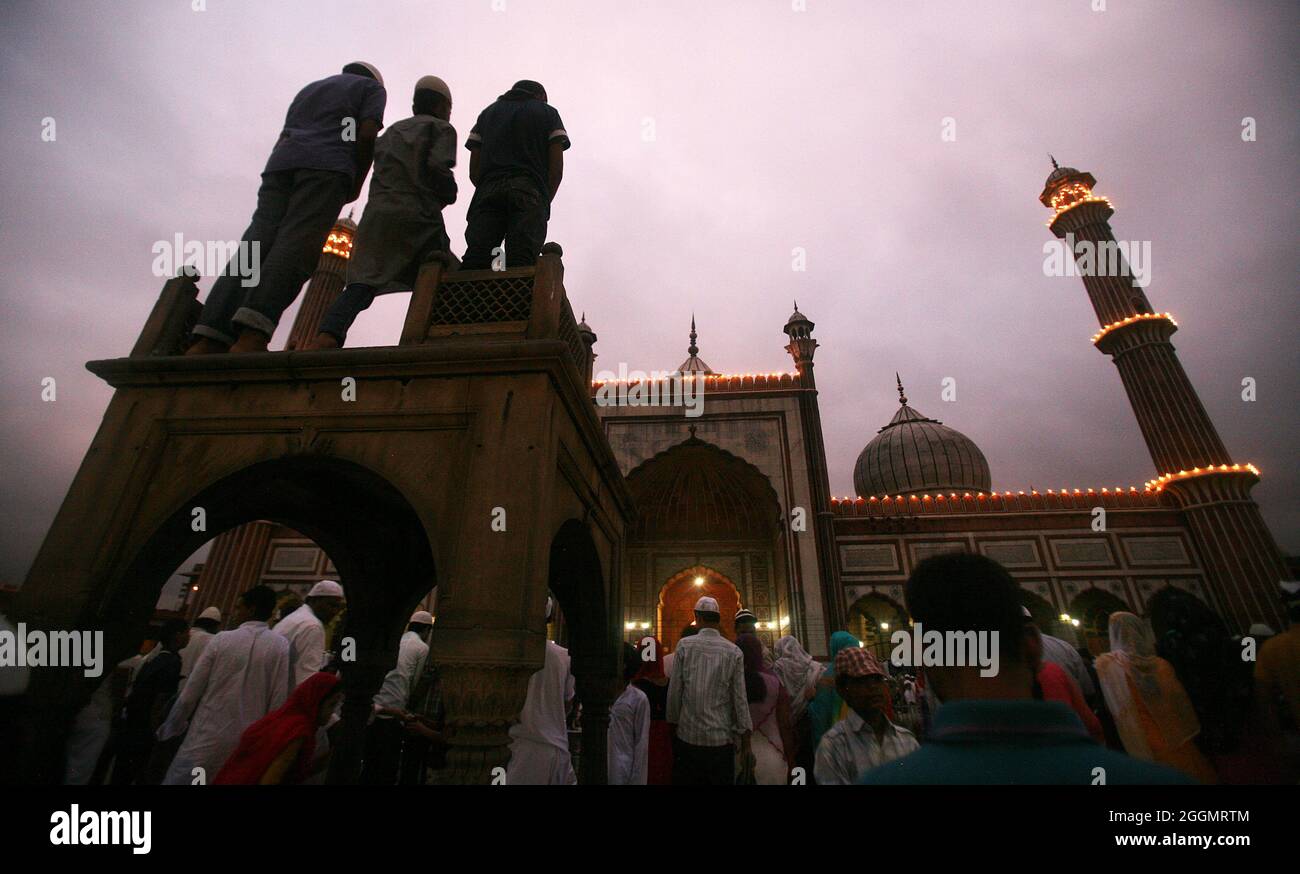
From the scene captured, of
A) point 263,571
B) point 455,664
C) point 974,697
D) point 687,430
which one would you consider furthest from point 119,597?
point 263,571

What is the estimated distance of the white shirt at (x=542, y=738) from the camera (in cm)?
332

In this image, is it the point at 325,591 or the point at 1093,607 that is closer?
the point at 325,591

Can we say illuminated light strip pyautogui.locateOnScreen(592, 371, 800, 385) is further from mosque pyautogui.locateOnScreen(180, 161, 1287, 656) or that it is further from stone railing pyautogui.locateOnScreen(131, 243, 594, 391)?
stone railing pyautogui.locateOnScreen(131, 243, 594, 391)

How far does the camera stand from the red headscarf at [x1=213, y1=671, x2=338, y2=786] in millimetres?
2160

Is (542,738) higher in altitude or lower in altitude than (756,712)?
lower

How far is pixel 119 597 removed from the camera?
189 cm

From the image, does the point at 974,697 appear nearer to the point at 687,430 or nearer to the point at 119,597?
the point at 119,597

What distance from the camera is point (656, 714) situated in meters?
4.61

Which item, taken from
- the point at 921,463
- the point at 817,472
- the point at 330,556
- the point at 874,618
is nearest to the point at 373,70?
the point at 330,556

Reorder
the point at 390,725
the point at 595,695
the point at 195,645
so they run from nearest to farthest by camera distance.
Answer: the point at 595,695 < the point at 390,725 < the point at 195,645

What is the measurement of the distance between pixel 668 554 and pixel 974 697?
46.8ft

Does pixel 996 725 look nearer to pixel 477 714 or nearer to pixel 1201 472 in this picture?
pixel 477 714

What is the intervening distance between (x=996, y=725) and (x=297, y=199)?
3437 mm

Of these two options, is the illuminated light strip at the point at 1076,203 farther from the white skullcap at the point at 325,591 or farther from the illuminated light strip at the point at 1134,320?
the white skullcap at the point at 325,591
